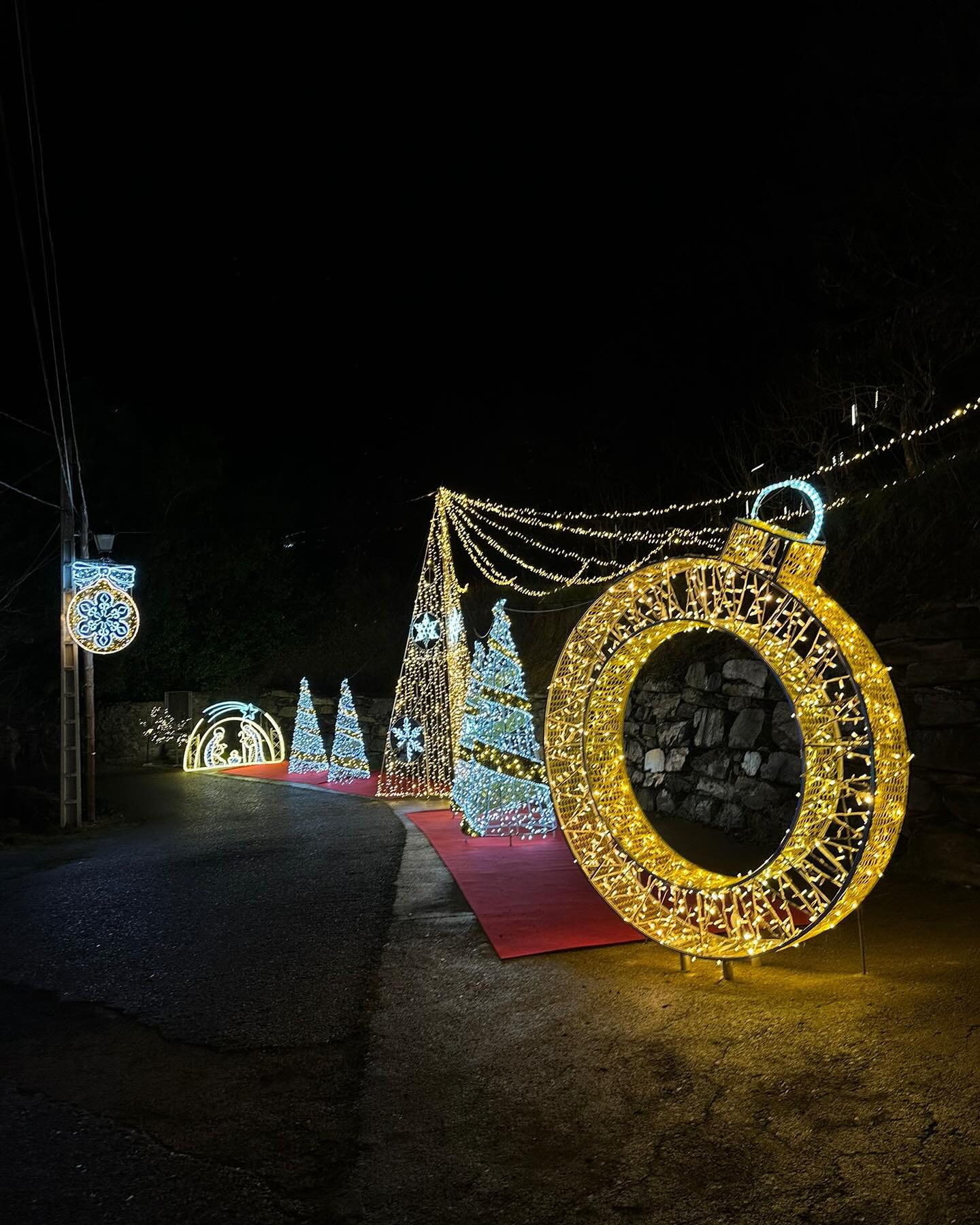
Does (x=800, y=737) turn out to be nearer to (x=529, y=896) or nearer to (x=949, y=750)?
(x=949, y=750)

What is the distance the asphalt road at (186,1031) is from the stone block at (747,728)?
3443 millimetres

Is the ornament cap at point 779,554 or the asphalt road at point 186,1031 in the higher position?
the ornament cap at point 779,554

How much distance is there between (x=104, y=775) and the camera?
1853cm

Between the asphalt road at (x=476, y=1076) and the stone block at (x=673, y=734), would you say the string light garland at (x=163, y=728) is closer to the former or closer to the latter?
the stone block at (x=673, y=734)

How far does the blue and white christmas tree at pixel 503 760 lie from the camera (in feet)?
31.4

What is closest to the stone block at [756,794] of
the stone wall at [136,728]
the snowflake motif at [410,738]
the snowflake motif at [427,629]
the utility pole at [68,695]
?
the snowflake motif at [427,629]

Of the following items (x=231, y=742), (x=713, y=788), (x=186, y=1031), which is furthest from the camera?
(x=231, y=742)

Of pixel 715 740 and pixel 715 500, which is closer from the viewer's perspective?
pixel 715 740

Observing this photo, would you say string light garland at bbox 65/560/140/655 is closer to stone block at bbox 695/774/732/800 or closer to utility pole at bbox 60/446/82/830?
utility pole at bbox 60/446/82/830

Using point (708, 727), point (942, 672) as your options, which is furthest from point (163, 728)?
point (942, 672)

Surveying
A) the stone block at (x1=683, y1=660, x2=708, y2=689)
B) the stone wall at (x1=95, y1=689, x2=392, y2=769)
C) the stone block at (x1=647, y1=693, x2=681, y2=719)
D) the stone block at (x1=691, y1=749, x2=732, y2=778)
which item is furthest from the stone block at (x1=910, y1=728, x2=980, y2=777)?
the stone wall at (x1=95, y1=689, x2=392, y2=769)

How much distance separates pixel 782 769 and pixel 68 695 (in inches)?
348

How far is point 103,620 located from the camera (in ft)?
37.6

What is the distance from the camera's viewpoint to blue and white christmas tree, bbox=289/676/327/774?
1792cm
